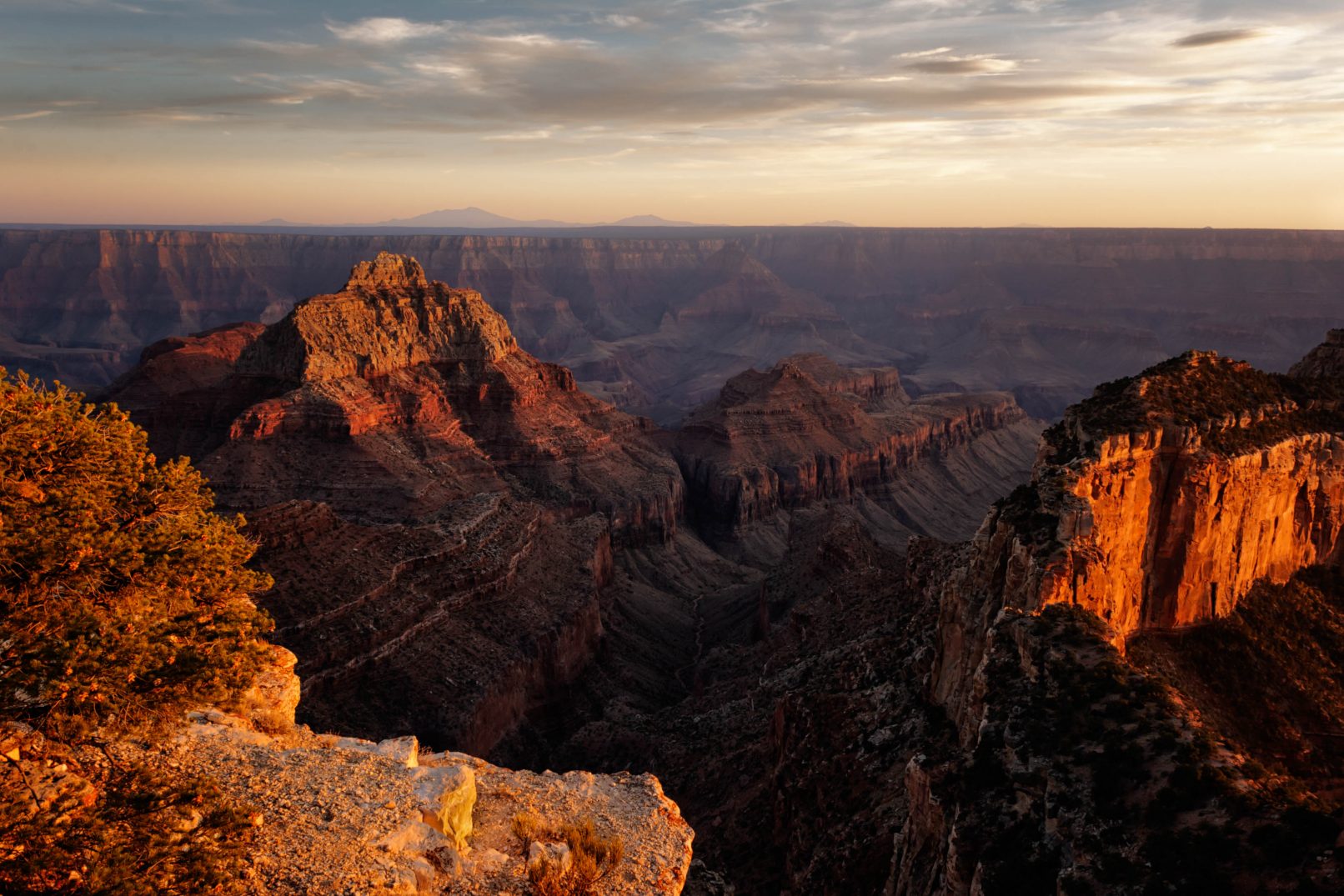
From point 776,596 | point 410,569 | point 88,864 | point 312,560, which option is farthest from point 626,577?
point 88,864

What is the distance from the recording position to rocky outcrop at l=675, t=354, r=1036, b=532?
124 m

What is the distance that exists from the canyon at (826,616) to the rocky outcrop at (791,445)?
14.3 m

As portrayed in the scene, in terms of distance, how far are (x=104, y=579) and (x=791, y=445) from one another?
118m

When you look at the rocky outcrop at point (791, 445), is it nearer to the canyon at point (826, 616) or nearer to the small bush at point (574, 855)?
the canyon at point (826, 616)

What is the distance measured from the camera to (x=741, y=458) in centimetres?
12756

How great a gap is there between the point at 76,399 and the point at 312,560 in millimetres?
34233

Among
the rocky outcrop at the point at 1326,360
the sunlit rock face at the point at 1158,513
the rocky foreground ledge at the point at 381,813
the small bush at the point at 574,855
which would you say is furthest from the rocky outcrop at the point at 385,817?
the rocky outcrop at the point at 1326,360

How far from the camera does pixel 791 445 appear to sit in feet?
440

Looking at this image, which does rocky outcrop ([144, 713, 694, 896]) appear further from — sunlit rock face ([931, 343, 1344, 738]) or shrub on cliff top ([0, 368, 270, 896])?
sunlit rock face ([931, 343, 1344, 738])

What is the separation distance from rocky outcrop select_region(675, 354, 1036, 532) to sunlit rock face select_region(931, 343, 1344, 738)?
8492 cm

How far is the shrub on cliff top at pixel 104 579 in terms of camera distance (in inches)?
684

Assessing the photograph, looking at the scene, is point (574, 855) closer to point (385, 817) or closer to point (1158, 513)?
point (385, 817)

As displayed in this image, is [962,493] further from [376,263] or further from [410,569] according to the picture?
[410,569]

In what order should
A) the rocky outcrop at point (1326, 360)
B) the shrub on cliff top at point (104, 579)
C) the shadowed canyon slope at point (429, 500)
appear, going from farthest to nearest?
the shadowed canyon slope at point (429, 500) → the rocky outcrop at point (1326, 360) → the shrub on cliff top at point (104, 579)
